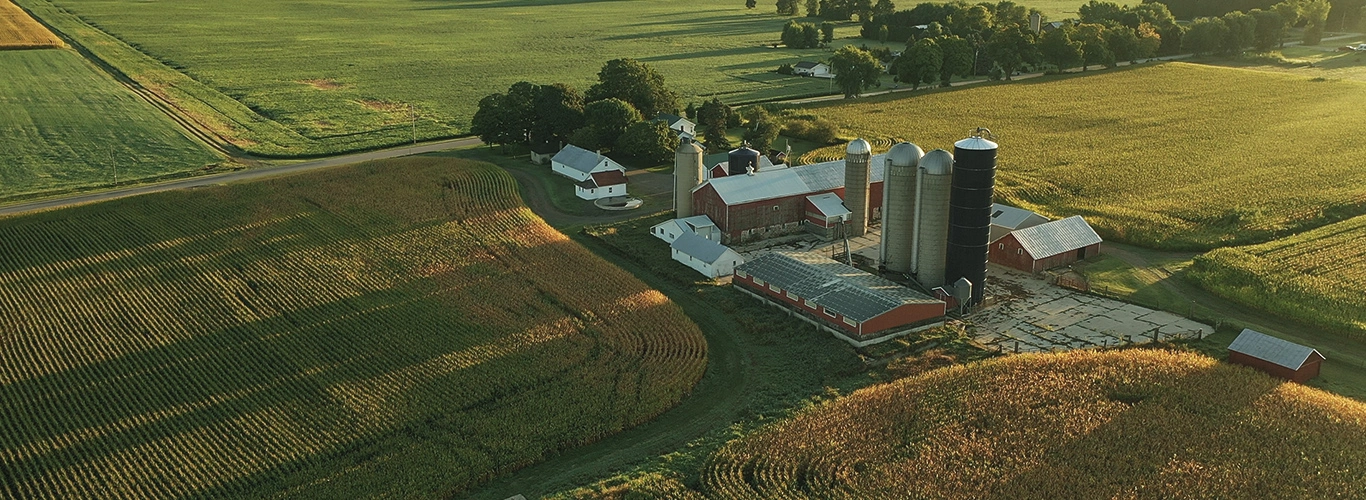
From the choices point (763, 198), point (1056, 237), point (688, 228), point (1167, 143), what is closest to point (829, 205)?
point (763, 198)

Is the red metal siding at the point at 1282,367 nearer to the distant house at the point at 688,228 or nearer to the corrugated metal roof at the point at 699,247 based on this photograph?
the corrugated metal roof at the point at 699,247

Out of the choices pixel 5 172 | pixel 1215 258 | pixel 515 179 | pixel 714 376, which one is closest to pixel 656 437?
pixel 714 376

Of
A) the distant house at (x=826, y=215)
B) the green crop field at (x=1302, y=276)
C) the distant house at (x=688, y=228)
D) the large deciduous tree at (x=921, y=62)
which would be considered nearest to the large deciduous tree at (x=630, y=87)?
the distant house at (x=688, y=228)

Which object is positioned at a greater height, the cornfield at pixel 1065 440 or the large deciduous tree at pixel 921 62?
the large deciduous tree at pixel 921 62

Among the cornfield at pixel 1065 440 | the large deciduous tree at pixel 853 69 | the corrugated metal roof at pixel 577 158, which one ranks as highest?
the large deciduous tree at pixel 853 69

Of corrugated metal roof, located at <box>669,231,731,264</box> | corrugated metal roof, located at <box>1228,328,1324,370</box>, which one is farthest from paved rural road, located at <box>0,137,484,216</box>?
corrugated metal roof, located at <box>1228,328,1324,370</box>

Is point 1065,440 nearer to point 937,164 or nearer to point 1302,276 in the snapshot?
point 937,164

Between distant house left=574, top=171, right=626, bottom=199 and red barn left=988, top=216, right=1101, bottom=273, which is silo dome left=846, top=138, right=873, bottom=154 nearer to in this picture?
red barn left=988, top=216, right=1101, bottom=273
